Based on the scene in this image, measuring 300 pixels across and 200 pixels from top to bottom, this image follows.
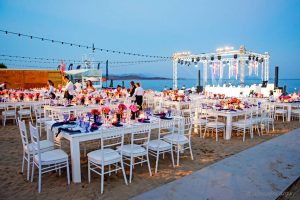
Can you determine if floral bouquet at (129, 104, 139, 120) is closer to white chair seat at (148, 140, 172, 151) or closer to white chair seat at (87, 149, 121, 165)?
white chair seat at (148, 140, 172, 151)

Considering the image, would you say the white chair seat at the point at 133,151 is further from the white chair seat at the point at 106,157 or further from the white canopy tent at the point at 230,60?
the white canopy tent at the point at 230,60

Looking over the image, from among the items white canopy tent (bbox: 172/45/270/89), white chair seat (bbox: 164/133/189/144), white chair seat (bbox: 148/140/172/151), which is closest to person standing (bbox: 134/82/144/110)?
white chair seat (bbox: 164/133/189/144)

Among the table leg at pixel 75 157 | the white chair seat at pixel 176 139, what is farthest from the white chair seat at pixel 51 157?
the white chair seat at pixel 176 139

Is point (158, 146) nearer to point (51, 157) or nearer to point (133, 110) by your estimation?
point (133, 110)

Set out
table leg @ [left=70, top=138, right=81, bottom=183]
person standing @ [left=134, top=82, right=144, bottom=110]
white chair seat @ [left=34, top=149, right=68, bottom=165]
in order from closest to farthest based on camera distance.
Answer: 1. white chair seat @ [left=34, top=149, right=68, bottom=165]
2. table leg @ [left=70, top=138, right=81, bottom=183]
3. person standing @ [left=134, top=82, right=144, bottom=110]

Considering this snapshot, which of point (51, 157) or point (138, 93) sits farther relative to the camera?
point (138, 93)

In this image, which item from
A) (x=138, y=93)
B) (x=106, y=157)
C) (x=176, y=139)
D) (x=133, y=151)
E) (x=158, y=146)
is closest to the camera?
(x=106, y=157)

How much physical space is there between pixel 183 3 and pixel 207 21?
48.0 ft

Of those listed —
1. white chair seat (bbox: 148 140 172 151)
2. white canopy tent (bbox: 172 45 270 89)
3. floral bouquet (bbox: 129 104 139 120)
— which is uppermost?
white canopy tent (bbox: 172 45 270 89)

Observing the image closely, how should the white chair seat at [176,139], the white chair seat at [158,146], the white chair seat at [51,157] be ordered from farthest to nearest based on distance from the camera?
the white chair seat at [176,139] < the white chair seat at [158,146] < the white chair seat at [51,157]

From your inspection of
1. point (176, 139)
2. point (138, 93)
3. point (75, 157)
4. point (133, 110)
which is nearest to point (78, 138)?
point (75, 157)

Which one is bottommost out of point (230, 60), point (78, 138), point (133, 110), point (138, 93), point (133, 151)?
point (133, 151)

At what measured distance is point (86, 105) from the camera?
8.13 metres

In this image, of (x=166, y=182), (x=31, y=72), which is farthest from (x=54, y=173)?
(x=31, y=72)
